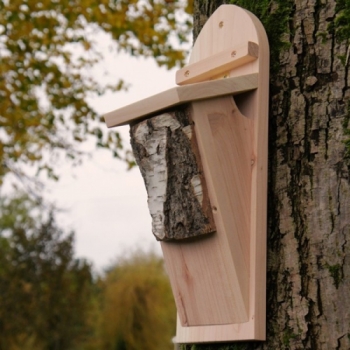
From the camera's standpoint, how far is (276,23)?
5.62 ft

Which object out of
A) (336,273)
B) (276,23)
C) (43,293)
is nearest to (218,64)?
(276,23)

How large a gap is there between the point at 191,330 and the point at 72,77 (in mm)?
3877

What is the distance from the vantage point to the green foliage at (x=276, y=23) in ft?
5.53

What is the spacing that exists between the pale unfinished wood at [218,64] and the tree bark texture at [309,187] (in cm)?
7

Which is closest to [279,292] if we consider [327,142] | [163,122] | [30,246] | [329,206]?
[329,206]

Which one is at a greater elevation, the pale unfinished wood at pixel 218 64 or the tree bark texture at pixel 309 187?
the pale unfinished wood at pixel 218 64

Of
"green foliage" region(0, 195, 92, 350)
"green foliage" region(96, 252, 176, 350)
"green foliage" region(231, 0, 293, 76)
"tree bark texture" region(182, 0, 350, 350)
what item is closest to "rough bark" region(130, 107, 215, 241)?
"tree bark texture" region(182, 0, 350, 350)

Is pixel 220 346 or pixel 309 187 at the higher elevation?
pixel 309 187

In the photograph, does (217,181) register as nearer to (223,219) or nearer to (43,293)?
(223,219)

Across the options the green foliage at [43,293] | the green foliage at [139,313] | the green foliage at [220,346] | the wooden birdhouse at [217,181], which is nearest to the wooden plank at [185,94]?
the wooden birdhouse at [217,181]

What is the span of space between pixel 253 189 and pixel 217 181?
93mm

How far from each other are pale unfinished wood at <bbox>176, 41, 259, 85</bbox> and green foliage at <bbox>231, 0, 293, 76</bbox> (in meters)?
0.05

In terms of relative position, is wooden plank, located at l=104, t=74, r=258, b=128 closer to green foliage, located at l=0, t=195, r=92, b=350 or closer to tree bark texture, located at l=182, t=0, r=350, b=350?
tree bark texture, located at l=182, t=0, r=350, b=350

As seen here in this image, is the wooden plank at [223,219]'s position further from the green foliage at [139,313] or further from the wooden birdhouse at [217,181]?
the green foliage at [139,313]
